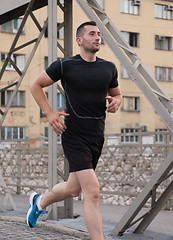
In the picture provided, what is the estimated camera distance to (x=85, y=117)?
16.3 ft

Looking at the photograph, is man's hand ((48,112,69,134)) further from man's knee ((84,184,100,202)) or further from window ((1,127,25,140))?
window ((1,127,25,140))

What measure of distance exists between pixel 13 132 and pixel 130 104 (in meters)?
9.62

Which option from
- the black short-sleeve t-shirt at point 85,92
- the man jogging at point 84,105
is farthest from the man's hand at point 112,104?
the black short-sleeve t-shirt at point 85,92

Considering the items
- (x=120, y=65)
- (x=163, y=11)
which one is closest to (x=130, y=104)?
(x=120, y=65)

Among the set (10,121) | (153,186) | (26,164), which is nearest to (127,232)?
(153,186)

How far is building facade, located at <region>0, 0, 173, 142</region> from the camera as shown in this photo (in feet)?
125

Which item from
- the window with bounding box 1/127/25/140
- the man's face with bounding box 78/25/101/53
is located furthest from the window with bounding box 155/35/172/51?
the man's face with bounding box 78/25/101/53

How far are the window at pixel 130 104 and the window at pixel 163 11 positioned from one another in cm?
674

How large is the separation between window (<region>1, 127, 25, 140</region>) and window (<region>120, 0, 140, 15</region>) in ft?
39.8

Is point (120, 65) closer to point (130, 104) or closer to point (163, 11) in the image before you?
point (130, 104)

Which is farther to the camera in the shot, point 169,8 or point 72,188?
point 169,8

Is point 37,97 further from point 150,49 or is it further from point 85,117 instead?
point 150,49

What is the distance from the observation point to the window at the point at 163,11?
45.0 m

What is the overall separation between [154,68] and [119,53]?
A: 39.2 m
